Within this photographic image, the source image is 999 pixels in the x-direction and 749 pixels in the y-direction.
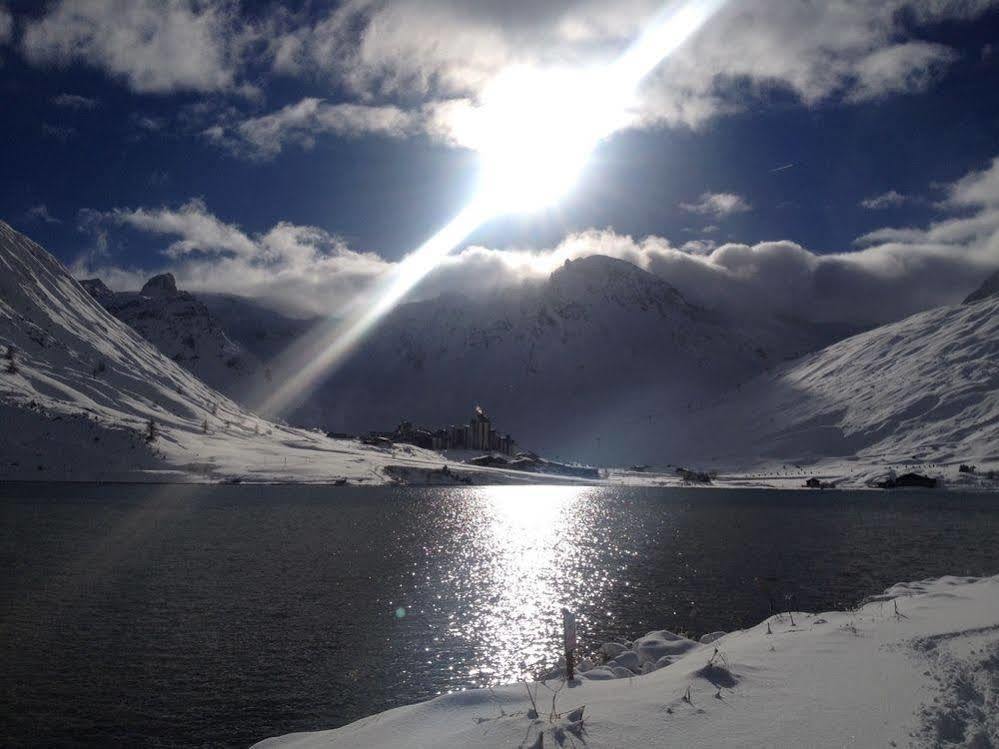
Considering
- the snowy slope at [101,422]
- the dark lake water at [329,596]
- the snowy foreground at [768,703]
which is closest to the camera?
the snowy foreground at [768,703]

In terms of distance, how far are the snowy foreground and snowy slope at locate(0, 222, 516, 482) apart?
13258cm

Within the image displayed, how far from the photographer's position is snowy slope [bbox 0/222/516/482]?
13125 centimetres

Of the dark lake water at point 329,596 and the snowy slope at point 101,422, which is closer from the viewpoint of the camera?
the dark lake water at point 329,596

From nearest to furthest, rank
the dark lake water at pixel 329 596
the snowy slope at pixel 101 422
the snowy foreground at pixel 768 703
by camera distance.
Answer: the snowy foreground at pixel 768 703
the dark lake water at pixel 329 596
the snowy slope at pixel 101 422

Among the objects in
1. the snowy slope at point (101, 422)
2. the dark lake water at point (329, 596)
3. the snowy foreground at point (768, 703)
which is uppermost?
the snowy slope at point (101, 422)

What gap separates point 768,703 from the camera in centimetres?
1321

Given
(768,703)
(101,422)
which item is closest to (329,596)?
(768,703)

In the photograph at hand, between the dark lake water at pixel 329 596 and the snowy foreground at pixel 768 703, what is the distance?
6.45 m

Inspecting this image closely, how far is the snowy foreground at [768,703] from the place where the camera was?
38.3 ft

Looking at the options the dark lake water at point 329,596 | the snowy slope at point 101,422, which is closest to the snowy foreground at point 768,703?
the dark lake water at point 329,596

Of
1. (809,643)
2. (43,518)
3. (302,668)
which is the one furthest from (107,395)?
(809,643)

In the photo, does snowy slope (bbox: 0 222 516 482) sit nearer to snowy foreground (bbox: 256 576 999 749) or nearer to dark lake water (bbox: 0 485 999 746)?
dark lake water (bbox: 0 485 999 746)

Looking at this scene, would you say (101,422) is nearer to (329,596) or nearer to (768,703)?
(329,596)

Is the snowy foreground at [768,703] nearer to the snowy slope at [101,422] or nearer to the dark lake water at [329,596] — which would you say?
the dark lake water at [329,596]
